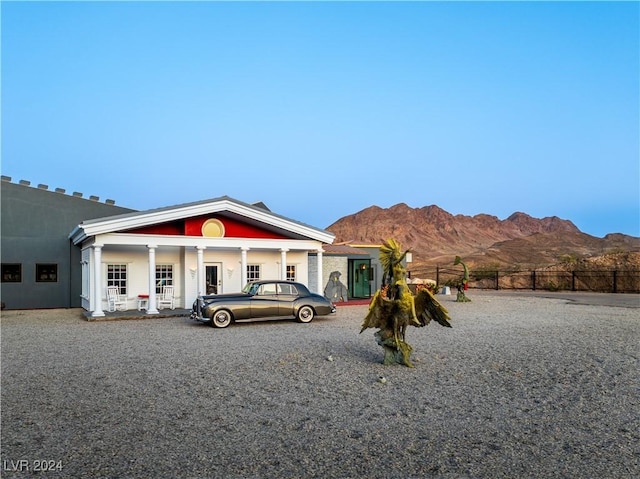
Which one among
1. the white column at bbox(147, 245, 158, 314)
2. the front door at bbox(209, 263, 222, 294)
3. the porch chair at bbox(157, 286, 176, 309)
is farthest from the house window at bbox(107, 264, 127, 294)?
the front door at bbox(209, 263, 222, 294)

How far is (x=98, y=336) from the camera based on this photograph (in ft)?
43.9

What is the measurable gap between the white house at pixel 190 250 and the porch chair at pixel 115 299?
0.22 metres

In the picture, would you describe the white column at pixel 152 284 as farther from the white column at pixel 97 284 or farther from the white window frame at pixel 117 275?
the white window frame at pixel 117 275

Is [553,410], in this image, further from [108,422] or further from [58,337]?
[58,337]

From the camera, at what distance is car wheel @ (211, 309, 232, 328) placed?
49.9ft

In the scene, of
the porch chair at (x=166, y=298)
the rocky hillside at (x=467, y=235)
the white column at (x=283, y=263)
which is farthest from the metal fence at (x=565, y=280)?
the rocky hillside at (x=467, y=235)

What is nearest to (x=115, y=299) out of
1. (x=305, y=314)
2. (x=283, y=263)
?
(x=283, y=263)

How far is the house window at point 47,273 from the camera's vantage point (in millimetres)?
22125

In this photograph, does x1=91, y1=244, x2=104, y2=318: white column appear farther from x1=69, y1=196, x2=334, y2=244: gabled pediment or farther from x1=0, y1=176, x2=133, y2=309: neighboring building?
x1=0, y1=176, x2=133, y2=309: neighboring building

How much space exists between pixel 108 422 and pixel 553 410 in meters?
5.76

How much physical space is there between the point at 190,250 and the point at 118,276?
298cm

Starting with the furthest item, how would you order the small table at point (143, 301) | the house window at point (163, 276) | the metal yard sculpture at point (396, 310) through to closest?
1. the house window at point (163, 276)
2. the small table at point (143, 301)
3. the metal yard sculpture at point (396, 310)

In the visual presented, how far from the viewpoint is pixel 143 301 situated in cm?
1973

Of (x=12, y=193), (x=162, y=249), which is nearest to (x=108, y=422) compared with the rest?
(x=162, y=249)
